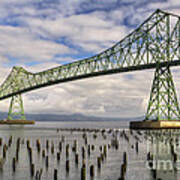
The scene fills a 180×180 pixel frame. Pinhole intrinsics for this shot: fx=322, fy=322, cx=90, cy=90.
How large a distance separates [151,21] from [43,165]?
51.6 metres

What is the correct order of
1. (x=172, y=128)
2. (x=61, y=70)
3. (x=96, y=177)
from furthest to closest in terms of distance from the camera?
1. (x=61, y=70)
2. (x=172, y=128)
3. (x=96, y=177)

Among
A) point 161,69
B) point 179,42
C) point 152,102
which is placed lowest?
point 152,102

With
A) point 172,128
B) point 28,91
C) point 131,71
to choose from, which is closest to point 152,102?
point 172,128

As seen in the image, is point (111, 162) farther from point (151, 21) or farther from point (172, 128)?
point (151, 21)

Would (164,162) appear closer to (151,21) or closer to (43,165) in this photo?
(43,165)

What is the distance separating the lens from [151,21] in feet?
227

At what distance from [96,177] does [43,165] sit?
238 inches

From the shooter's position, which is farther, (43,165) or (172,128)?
(172,128)

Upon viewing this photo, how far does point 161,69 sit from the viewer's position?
64.4 meters

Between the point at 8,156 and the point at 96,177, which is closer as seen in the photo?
the point at 96,177

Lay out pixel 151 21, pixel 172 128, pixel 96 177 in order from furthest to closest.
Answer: pixel 151 21, pixel 172 128, pixel 96 177

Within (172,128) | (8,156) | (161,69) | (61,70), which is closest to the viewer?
(8,156)

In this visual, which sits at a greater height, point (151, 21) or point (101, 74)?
point (151, 21)

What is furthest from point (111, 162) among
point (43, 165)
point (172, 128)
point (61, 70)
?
point (61, 70)
